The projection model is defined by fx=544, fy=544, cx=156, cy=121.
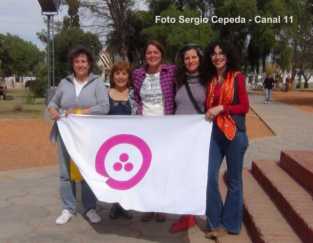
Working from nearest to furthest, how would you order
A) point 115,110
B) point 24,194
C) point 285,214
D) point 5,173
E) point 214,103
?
point 214,103, point 285,214, point 115,110, point 24,194, point 5,173

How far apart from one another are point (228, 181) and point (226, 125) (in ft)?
1.83

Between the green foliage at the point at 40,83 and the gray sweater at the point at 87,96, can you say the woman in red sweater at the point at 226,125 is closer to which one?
the gray sweater at the point at 87,96

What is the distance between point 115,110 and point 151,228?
130 centimetres

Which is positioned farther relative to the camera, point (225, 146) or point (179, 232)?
point (179, 232)

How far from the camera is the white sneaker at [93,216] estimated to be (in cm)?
589

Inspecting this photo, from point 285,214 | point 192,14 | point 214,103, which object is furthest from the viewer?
point 192,14

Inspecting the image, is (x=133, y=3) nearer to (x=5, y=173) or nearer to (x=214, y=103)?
(x=5, y=173)

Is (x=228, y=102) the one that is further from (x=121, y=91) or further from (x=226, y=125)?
(x=121, y=91)

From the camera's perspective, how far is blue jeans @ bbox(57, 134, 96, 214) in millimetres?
5766

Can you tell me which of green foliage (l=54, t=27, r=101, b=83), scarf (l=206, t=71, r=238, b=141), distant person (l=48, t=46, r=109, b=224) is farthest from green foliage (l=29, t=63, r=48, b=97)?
scarf (l=206, t=71, r=238, b=141)

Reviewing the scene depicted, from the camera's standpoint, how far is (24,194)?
7293 mm

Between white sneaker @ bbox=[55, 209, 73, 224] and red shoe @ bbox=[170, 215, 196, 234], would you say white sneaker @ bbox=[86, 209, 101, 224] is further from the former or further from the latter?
red shoe @ bbox=[170, 215, 196, 234]

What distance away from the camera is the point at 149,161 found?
5.21 m

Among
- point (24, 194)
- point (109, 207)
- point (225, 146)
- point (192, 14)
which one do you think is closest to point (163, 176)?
point (225, 146)
